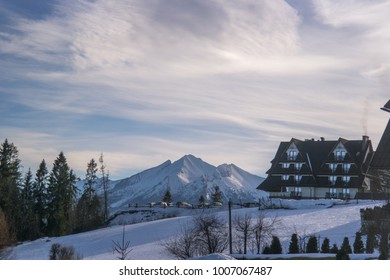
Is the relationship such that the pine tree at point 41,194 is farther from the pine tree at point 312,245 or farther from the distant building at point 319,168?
the pine tree at point 312,245

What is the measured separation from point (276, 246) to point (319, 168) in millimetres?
2648

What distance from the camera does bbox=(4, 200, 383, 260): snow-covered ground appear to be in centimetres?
952

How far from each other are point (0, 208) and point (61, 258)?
4.13ft

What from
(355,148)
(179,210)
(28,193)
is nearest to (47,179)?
(28,193)

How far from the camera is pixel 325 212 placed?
14422mm

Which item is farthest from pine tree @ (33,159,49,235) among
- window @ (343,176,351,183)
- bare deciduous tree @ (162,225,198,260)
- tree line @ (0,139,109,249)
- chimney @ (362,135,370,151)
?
window @ (343,176,351,183)

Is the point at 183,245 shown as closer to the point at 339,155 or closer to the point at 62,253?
the point at 62,253

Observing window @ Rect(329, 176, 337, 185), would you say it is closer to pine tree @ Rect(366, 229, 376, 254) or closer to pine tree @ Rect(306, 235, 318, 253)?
pine tree @ Rect(366, 229, 376, 254)

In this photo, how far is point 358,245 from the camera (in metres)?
10.5

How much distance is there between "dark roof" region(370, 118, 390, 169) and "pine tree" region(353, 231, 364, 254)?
123cm

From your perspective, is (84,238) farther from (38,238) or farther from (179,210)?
(179,210)

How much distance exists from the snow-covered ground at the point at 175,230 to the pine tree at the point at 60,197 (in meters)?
0.27

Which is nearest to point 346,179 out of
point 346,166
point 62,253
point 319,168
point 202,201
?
point 319,168
